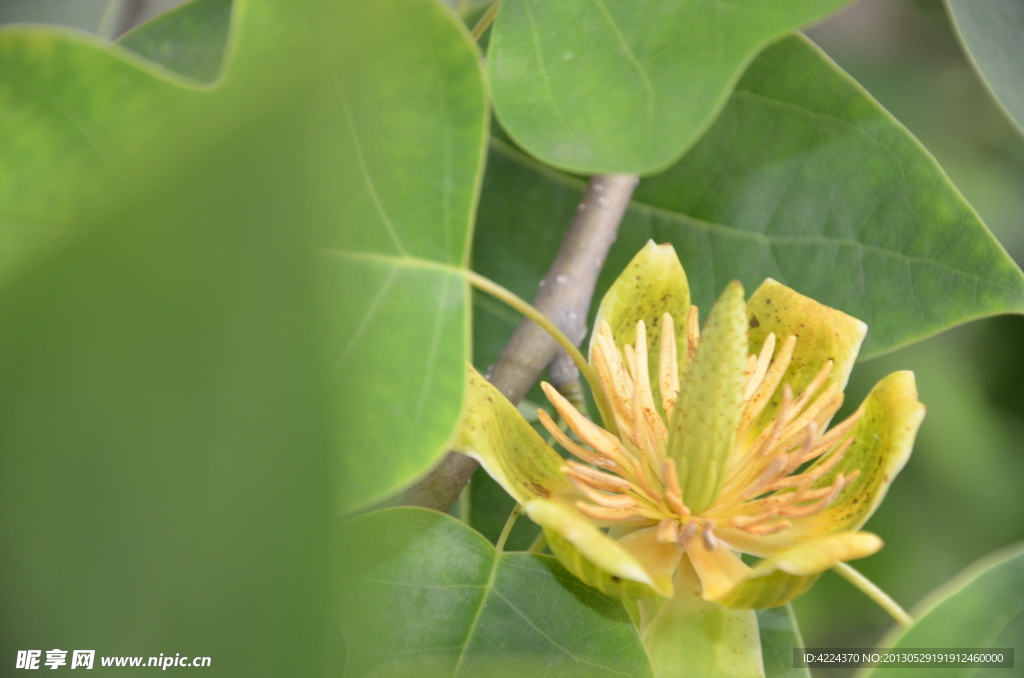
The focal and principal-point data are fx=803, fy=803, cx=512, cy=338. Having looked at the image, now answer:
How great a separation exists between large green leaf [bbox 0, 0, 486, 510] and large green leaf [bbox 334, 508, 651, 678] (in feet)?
0.44

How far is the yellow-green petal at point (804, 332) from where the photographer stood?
1.87 feet

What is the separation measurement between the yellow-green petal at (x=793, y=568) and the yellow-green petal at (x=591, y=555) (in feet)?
0.15

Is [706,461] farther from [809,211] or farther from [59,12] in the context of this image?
[59,12]

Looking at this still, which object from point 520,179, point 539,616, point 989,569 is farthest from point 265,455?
point 520,179

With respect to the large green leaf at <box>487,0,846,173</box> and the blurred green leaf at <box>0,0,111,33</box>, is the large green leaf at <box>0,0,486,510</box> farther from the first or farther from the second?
the blurred green leaf at <box>0,0,111,33</box>

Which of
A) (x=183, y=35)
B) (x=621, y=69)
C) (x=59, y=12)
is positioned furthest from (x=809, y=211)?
(x=59, y=12)

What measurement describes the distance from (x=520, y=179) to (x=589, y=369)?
0.33m

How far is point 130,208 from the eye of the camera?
0.79ft

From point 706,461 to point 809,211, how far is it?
0.30m

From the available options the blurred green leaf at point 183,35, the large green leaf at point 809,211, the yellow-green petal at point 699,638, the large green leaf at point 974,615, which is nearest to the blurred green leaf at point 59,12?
the blurred green leaf at point 183,35

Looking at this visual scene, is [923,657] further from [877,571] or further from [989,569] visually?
[877,571]

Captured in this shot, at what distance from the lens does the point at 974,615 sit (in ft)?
1.64

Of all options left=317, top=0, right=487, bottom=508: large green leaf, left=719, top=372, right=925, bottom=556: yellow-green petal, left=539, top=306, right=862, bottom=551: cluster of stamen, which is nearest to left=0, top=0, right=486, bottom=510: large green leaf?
left=317, top=0, right=487, bottom=508: large green leaf

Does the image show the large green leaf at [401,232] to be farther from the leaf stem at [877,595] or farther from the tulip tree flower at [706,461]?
the leaf stem at [877,595]
